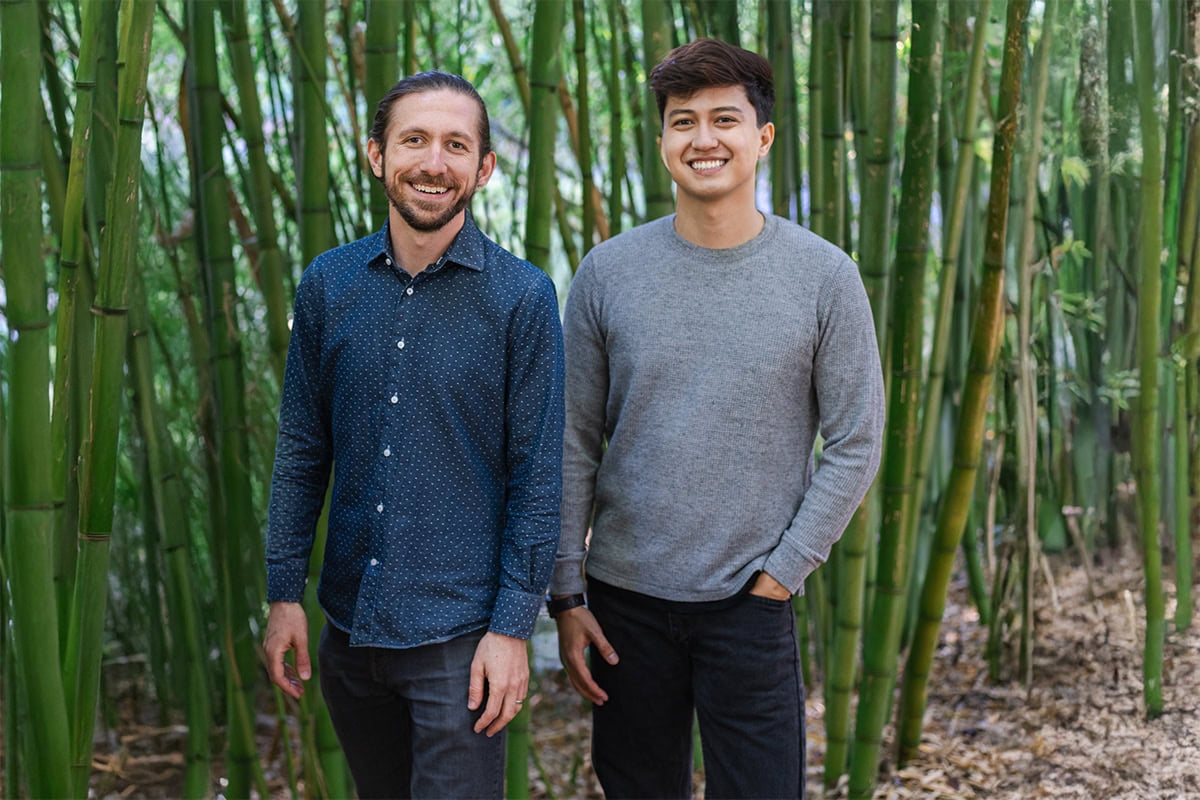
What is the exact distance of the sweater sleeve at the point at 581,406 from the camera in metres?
1.33

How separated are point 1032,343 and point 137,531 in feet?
6.35

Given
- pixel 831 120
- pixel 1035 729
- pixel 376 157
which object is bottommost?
pixel 1035 729

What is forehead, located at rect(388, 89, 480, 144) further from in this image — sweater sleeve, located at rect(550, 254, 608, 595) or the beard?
sweater sleeve, located at rect(550, 254, 608, 595)

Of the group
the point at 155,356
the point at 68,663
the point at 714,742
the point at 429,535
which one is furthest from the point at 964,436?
the point at 155,356

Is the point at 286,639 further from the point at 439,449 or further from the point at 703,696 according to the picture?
the point at 703,696

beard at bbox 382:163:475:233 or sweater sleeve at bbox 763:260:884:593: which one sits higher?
beard at bbox 382:163:475:233

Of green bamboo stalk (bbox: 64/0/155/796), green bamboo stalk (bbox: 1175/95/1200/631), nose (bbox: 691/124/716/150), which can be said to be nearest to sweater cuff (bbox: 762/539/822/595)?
nose (bbox: 691/124/716/150)

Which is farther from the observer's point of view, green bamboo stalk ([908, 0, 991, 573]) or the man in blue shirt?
green bamboo stalk ([908, 0, 991, 573])

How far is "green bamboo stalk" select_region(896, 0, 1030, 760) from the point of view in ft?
5.68

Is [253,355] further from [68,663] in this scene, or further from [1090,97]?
[1090,97]

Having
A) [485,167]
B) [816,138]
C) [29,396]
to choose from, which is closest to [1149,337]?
[816,138]

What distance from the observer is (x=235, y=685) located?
1.66 metres

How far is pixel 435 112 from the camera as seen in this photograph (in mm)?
1113

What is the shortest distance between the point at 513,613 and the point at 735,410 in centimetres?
31
